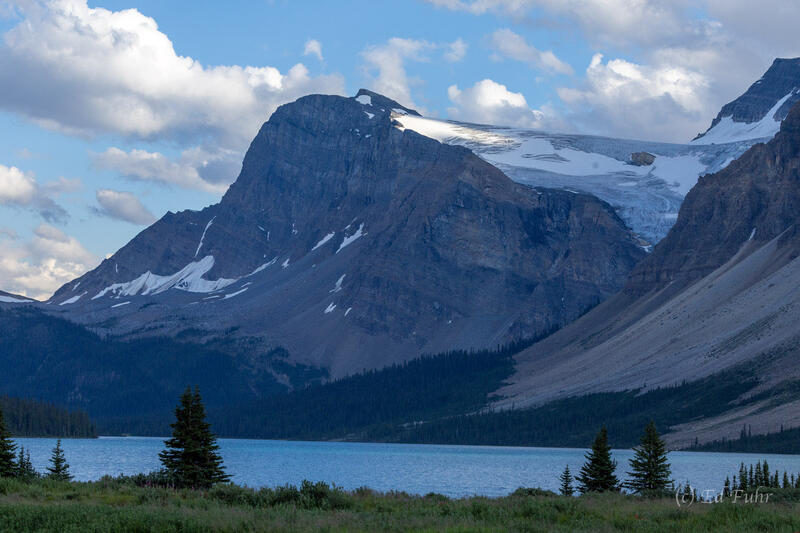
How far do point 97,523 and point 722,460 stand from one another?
141 metres

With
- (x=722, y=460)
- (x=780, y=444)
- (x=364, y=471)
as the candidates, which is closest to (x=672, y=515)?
(x=364, y=471)

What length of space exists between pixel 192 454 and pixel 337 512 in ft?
64.3

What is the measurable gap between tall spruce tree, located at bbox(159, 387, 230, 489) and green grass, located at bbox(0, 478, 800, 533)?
275 inches

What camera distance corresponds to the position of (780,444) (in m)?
187

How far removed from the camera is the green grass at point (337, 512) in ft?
120

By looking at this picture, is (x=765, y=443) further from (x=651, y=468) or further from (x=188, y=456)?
(x=188, y=456)

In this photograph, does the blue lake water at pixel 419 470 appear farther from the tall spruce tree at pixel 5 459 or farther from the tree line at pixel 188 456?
the tall spruce tree at pixel 5 459

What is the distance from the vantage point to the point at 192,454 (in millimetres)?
59625

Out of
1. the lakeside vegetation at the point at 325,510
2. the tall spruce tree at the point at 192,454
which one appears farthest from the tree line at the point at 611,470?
the tall spruce tree at the point at 192,454

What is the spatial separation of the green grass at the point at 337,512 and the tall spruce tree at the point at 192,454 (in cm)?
699

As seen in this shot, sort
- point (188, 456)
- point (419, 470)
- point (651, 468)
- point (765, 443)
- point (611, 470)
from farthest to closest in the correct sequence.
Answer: point (765, 443) → point (419, 470) → point (651, 468) → point (611, 470) → point (188, 456)

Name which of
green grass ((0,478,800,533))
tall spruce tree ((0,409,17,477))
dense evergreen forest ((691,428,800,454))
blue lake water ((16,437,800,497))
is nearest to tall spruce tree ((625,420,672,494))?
green grass ((0,478,800,533))

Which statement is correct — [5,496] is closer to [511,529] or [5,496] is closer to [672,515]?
[511,529]

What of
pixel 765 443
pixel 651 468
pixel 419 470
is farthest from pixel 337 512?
pixel 765 443
